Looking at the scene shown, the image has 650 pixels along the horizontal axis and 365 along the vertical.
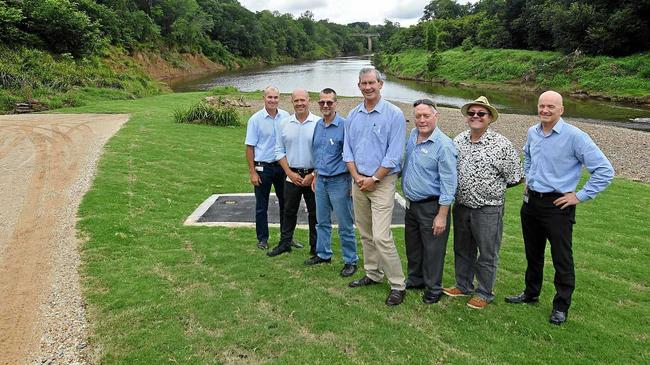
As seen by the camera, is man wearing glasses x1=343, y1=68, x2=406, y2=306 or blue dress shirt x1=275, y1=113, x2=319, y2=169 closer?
man wearing glasses x1=343, y1=68, x2=406, y2=306

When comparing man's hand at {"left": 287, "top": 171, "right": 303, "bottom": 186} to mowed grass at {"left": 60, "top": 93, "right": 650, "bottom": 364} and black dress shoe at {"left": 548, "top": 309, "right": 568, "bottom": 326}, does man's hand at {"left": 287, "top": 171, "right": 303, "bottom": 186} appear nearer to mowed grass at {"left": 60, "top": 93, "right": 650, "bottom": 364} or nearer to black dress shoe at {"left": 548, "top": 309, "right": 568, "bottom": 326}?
mowed grass at {"left": 60, "top": 93, "right": 650, "bottom": 364}

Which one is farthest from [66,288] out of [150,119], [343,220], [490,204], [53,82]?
[53,82]

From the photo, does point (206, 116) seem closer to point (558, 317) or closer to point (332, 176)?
point (332, 176)

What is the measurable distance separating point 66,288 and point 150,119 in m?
15.3

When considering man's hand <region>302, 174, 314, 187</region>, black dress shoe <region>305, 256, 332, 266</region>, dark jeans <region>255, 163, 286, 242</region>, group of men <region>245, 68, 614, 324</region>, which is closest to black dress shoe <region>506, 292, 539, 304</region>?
group of men <region>245, 68, 614, 324</region>

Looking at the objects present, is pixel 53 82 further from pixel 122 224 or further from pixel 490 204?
pixel 490 204

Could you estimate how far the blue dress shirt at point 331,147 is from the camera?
517cm

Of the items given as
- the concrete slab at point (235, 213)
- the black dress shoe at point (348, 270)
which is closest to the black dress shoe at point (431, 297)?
the black dress shoe at point (348, 270)

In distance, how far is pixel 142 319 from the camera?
4539 millimetres

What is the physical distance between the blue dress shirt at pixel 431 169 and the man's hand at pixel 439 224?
0.55 ft

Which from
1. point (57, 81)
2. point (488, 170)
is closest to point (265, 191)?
point (488, 170)

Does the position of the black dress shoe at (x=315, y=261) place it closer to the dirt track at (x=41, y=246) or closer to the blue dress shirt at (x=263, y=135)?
the blue dress shirt at (x=263, y=135)

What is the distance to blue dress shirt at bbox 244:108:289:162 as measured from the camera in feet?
20.2

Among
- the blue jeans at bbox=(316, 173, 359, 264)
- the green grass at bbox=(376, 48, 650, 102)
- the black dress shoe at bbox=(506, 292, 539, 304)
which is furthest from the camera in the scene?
the green grass at bbox=(376, 48, 650, 102)
